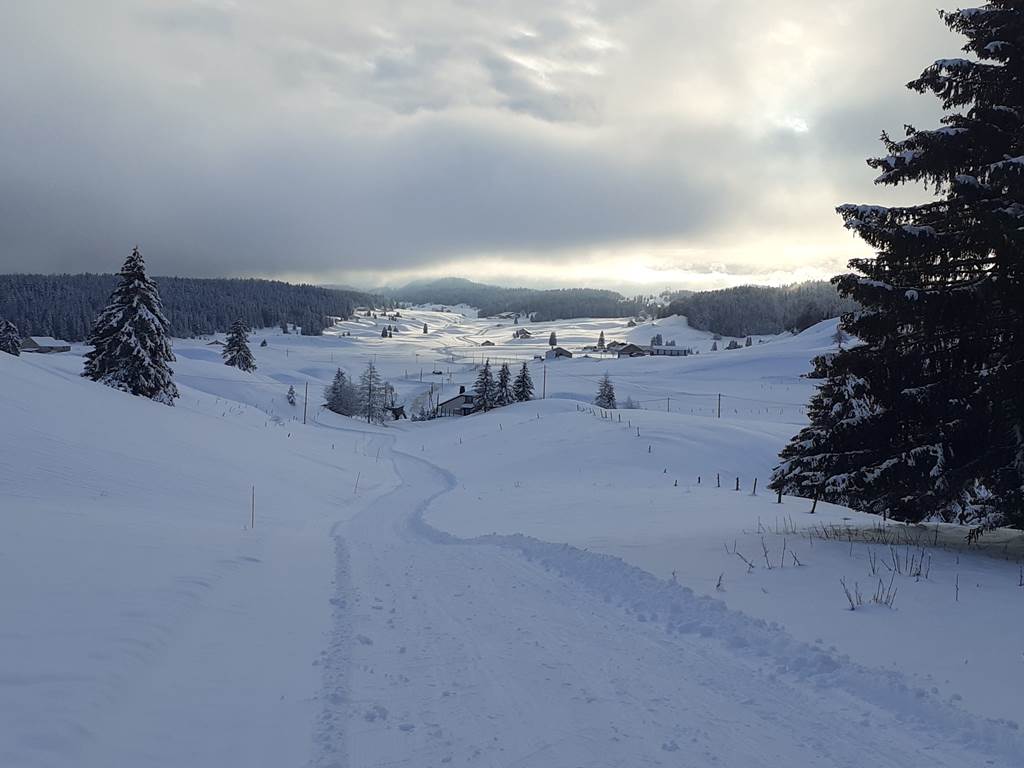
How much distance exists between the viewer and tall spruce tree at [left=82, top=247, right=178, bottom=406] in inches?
1401

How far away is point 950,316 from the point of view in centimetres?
952

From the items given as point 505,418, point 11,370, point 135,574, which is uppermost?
point 11,370

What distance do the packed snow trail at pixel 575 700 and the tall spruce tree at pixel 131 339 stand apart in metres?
33.4

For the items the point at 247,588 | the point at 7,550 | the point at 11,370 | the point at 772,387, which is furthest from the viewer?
the point at 772,387

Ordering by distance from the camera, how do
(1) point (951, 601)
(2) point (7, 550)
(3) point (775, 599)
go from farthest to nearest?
(2) point (7, 550) → (3) point (775, 599) → (1) point (951, 601)

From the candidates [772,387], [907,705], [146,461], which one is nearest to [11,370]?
[146,461]

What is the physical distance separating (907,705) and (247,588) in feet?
26.5

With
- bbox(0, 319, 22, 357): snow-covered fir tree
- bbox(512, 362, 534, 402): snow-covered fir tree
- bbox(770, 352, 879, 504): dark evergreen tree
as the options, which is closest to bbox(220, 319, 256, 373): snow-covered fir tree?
bbox(0, 319, 22, 357): snow-covered fir tree

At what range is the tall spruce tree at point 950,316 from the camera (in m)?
9.01

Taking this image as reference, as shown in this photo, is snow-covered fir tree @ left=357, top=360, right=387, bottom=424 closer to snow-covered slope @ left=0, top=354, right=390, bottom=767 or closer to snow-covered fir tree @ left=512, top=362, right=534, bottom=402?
snow-covered fir tree @ left=512, top=362, right=534, bottom=402

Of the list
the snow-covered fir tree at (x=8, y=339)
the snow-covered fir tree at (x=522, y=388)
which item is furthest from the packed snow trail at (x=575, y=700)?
the snow-covered fir tree at (x=8, y=339)

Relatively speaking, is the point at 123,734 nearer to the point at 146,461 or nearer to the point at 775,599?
the point at 775,599

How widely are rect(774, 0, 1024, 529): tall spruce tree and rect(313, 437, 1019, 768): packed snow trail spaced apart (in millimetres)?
4843

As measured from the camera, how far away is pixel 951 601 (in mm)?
7004
